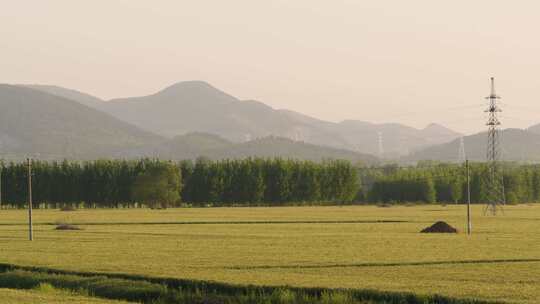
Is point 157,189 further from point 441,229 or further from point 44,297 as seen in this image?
point 44,297

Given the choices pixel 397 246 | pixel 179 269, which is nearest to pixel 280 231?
pixel 397 246

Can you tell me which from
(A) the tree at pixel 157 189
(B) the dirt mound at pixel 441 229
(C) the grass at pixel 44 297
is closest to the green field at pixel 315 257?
(B) the dirt mound at pixel 441 229

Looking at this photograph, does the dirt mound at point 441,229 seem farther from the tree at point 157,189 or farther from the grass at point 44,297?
the tree at point 157,189

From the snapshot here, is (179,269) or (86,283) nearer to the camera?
(86,283)

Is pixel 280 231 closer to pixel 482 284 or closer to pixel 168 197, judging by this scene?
pixel 482 284

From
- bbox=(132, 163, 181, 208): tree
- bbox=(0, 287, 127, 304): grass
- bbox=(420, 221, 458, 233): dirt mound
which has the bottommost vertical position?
bbox=(0, 287, 127, 304): grass

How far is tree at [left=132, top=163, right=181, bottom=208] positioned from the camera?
194000 millimetres

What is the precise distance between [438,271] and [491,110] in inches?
2926

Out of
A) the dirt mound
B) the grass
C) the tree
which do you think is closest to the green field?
the dirt mound

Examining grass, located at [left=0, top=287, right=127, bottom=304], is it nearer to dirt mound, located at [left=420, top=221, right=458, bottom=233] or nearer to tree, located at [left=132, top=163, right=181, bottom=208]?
dirt mound, located at [left=420, top=221, right=458, bottom=233]

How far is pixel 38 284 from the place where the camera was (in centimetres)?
4525

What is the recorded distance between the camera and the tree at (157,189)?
19400 cm

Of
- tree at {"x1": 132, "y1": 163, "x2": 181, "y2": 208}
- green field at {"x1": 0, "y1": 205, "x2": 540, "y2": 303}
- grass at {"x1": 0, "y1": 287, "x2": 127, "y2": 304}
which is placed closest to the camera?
A: grass at {"x1": 0, "y1": 287, "x2": 127, "y2": 304}

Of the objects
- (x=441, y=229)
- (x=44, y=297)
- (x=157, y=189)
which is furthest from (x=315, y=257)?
(x=157, y=189)
